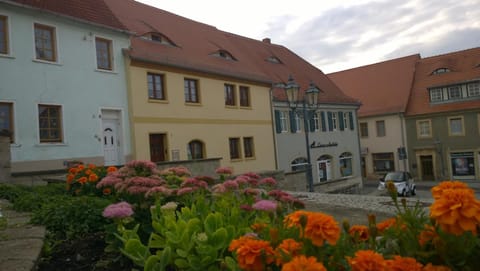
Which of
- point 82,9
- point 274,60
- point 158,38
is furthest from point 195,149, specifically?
point 274,60

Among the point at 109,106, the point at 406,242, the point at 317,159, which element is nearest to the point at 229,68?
the point at 109,106

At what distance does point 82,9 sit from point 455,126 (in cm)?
3141

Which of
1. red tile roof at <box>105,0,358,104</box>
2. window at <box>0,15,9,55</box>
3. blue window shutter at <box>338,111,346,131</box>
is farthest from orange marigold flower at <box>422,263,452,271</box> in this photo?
blue window shutter at <box>338,111,346,131</box>

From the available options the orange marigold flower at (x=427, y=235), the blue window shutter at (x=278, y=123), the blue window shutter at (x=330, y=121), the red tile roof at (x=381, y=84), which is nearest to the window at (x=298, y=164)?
the blue window shutter at (x=278, y=123)

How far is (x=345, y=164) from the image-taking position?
106 feet

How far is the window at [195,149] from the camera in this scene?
67.0ft

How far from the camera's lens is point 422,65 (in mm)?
39469

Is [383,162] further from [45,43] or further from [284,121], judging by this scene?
[45,43]

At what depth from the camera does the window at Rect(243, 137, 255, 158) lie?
78.6 feet

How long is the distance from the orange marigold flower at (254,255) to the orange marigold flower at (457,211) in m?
0.67

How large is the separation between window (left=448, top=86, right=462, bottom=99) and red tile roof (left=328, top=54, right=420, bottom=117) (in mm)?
3583

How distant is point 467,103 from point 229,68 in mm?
22746

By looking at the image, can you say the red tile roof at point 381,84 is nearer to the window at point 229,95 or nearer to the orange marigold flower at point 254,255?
the window at point 229,95

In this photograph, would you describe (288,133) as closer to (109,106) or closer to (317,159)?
(317,159)
